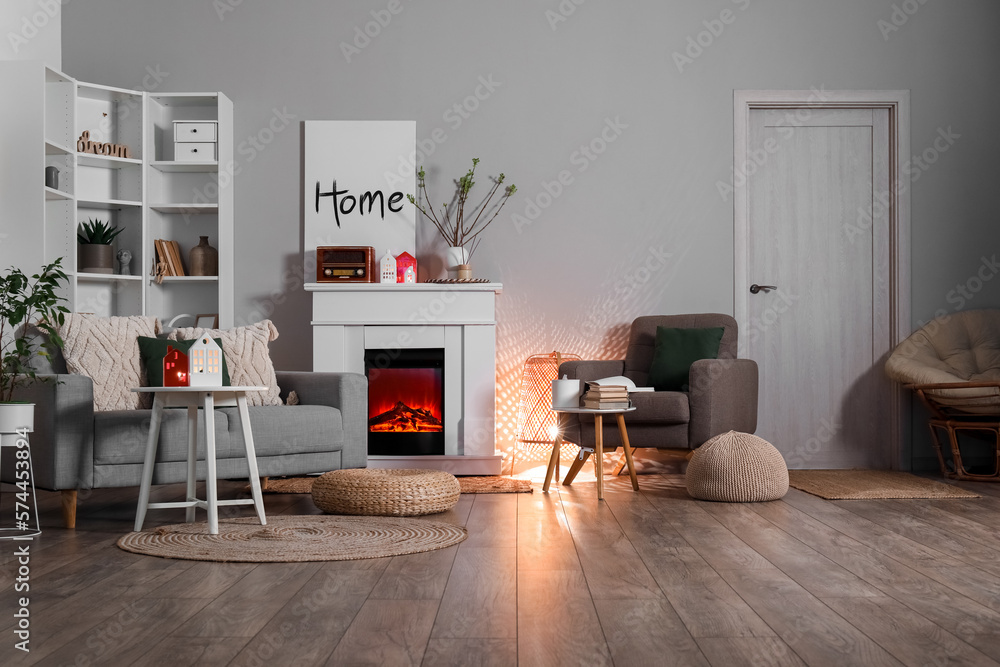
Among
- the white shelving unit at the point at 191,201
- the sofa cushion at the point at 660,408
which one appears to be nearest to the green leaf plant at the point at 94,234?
the white shelving unit at the point at 191,201

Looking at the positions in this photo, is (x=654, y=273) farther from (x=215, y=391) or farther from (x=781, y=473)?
(x=215, y=391)

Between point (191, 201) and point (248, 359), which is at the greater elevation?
point (191, 201)

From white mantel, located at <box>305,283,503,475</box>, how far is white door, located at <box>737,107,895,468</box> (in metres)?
1.55

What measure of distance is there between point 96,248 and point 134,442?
6.16 feet

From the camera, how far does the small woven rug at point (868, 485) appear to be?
13.0 ft

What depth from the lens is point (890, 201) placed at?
17.1 ft

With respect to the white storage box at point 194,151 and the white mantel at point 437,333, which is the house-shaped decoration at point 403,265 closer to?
the white mantel at point 437,333

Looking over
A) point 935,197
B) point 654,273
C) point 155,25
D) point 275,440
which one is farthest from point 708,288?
point 155,25

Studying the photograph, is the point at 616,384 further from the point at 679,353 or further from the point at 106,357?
the point at 106,357

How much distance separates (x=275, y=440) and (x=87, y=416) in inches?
27.7

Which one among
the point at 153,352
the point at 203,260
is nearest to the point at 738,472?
the point at 153,352

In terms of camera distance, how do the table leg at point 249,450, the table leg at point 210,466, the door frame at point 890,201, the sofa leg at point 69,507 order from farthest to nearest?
1. the door frame at point 890,201
2. the sofa leg at point 69,507
3. the table leg at point 249,450
4. the table leg at point 210,466

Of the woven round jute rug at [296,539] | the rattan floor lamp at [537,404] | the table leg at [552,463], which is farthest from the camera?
the rattan floor lamp at [537,404]

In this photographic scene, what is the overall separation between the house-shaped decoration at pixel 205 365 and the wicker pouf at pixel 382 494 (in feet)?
2.24
